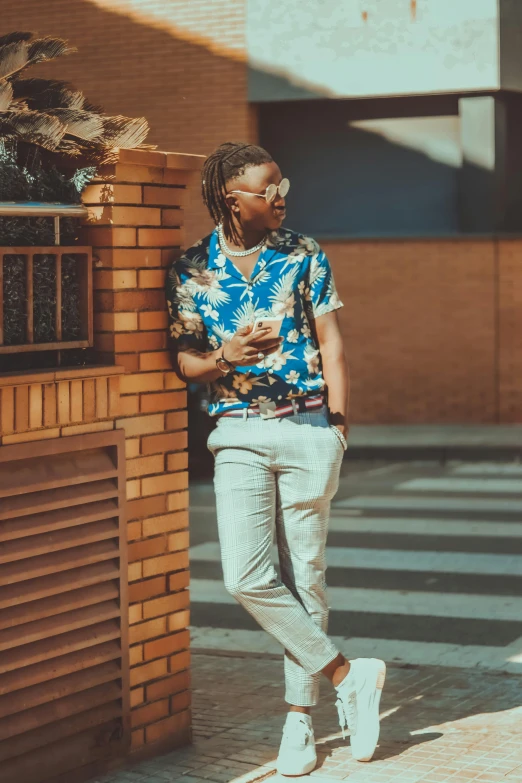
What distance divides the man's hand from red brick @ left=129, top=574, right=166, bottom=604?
885mm

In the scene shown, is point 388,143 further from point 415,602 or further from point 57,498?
point 57,498

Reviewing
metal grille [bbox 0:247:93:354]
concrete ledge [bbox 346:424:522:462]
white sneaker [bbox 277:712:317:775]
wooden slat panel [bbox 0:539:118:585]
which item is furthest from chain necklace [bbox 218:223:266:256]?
concrete ledge [bbox 346:424:522:462]

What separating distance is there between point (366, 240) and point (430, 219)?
2.84ft

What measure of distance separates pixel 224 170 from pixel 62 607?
5.08ft

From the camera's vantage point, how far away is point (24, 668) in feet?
15.0

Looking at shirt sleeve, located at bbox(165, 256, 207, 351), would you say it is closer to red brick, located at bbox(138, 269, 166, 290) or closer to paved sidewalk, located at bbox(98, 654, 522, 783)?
red brick, located at bbox(138, 269, 166, 290)

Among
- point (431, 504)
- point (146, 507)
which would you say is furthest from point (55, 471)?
point (431, 504)

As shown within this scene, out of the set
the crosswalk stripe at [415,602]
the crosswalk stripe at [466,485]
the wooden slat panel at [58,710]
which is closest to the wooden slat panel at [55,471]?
the wooden slat panel at [58,710]

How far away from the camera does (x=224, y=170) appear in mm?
4969

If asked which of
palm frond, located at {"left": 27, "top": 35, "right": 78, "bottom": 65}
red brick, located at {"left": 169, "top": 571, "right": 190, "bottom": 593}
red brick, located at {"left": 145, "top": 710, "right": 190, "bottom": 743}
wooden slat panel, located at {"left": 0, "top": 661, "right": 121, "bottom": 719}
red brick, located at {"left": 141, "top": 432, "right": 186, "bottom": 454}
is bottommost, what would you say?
red brick, located at {"left": 145, "top": 710, "right": 190, "bottom": 743}

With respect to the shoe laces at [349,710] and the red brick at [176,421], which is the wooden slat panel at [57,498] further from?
the shoe laces at [349,710]

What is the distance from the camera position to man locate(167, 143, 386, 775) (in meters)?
4.88

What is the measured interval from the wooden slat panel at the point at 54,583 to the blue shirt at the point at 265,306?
2.11 feet

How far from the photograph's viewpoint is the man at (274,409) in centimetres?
488
